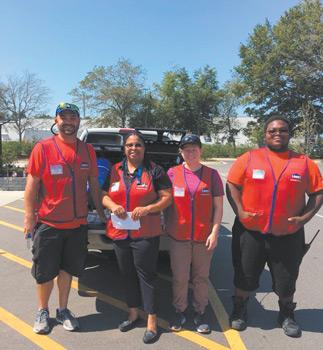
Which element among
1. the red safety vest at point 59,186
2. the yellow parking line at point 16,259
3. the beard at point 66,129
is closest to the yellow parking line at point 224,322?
the red safety vest at point 59,186

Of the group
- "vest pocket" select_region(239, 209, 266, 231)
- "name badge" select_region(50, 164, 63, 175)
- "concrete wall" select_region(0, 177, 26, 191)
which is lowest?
"concrete wall" select_region(0, 177, 26, 191)

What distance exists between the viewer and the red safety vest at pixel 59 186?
3.57m

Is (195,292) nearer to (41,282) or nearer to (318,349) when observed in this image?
(318,349)

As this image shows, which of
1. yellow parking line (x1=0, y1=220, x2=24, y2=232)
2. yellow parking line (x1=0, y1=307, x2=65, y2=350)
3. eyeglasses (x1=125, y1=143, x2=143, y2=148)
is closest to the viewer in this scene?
yellow parking line (x1=0, y1=307, x2=65, y2=350)

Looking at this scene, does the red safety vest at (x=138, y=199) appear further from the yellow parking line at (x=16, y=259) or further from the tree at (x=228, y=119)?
the tree at (x=228, y=119)

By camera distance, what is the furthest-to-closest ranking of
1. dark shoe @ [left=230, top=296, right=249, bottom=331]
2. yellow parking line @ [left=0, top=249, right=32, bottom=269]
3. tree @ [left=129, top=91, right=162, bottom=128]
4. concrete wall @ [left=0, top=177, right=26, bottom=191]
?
tree @ [left=129, top=91, right=162, bottom=128] < concrete wall @ [left=0, top=177, right=26, bottom=191] < yellow parking line @ [left=0, top=249, right=32, bottom=269] < dark shoe @ [left=230, top=296, right=249, bottom=331]

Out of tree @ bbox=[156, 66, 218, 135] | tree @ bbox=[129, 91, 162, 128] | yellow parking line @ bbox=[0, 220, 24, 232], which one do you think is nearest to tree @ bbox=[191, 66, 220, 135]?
tree @ bbox=[156, 66, 218, 135]

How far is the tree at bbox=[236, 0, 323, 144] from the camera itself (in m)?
38.3

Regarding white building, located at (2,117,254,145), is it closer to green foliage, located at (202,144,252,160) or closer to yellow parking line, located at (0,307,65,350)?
green foliage, located at (202,144,252,160)

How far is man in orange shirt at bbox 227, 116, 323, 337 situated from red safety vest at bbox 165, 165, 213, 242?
0.26 meters

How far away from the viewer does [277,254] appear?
368 centimetres

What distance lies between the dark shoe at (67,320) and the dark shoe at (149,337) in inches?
26.0

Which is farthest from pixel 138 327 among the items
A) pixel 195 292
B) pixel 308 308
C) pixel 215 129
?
pixel 215 129

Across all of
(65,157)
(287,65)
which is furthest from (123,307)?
(287,65)
